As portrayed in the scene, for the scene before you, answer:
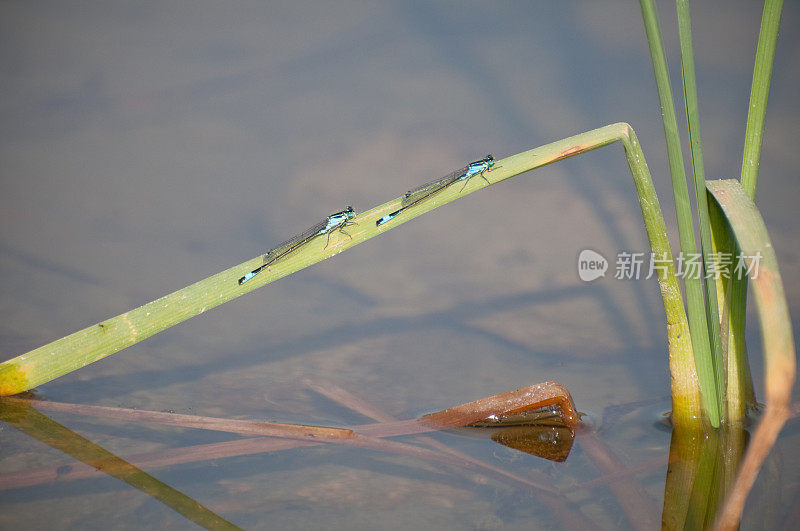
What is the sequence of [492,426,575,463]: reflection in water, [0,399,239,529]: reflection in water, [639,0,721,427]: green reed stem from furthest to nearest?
[492,426,575,463]: reflection in water → [0,399,239,529]: reflection in water → [639,0,721,427]: green reed stem

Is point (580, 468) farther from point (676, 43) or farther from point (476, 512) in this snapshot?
point (676, 43)

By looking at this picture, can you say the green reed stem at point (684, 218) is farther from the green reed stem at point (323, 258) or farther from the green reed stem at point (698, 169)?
the green reed stem at point (323, 258)

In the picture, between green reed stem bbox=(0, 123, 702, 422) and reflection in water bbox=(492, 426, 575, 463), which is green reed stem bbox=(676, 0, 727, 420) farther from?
reflection in water bbox=(492, 426, 575, 463)

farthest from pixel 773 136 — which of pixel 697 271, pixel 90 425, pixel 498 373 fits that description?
pixel 90 425

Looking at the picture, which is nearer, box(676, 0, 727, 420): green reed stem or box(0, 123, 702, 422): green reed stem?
box(676, 0, 727, 420): green reed stem

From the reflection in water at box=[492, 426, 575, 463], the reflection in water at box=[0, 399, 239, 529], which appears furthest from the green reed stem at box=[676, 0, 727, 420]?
the reflection in water at box=[0, 399, 239, 529]

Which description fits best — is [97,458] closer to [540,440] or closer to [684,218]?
[540,440]

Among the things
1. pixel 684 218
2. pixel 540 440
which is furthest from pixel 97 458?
pixel 684 218

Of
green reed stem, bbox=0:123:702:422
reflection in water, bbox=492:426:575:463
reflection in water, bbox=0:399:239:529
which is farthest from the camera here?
reflection in water, bbox=492:426:575:463
